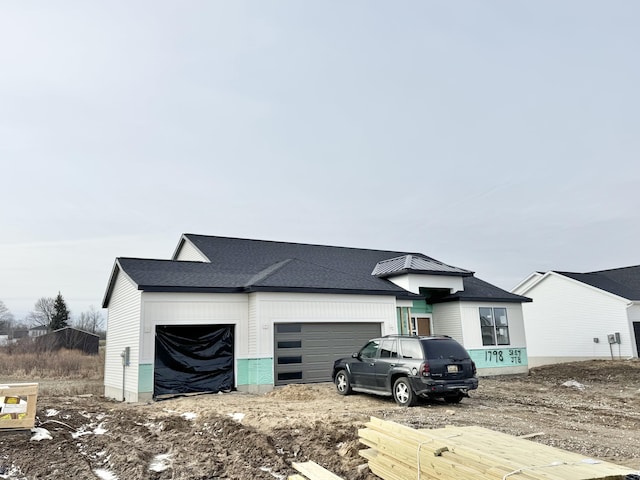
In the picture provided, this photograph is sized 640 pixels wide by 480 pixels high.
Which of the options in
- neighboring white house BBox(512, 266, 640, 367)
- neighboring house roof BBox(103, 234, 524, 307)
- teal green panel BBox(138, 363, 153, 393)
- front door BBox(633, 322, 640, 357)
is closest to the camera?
teal green panel BBox(138, 363, 153, 393)

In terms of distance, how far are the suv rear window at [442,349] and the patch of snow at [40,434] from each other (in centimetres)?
838

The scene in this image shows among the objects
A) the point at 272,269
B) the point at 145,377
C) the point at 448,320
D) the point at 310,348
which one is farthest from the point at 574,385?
the point at 145,377

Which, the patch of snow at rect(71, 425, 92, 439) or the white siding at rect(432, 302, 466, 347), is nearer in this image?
the patch of snow at rect(71, 425, 92, 439)

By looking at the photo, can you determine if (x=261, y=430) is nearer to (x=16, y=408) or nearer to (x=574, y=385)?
(x=16, y=408)

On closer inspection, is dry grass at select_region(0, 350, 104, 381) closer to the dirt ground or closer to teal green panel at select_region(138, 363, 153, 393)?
teal green panel at select_region(138, 363, 153, 393)

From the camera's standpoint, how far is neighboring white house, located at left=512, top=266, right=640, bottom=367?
2633 centimetres

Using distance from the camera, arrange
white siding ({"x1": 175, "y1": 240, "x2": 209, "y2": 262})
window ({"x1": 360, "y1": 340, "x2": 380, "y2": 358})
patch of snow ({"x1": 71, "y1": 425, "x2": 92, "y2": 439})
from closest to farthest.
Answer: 1. patch of snow ({"x1": 71, "y1": 425, "x2": 92, "y2": 439})
2. window ({"x1": 360, "y1": 340, "x2": 380, "y2": 358})
3. white siding ({"x1": 175, "y1": 240, "x2": 209, "y2": 262})

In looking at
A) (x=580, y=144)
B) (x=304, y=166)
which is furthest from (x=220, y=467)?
(x=580, y=144)

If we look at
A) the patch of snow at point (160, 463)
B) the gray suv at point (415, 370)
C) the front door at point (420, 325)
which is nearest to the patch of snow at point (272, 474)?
the patch of snow at point (160, 463)

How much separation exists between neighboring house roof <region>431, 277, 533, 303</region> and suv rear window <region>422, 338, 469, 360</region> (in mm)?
8386

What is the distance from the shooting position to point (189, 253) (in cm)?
2105

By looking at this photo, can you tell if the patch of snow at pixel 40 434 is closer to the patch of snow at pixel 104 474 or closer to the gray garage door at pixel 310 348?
the patch of snow at pixel 104 474

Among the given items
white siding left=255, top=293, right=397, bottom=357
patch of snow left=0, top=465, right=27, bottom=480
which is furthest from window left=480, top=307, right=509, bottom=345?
patch of snow left=0, top=465, right=27, bottom=480

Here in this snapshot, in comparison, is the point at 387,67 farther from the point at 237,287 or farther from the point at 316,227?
the point at 316,227
